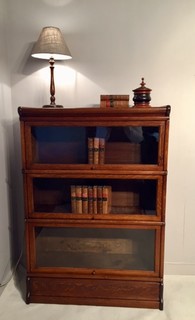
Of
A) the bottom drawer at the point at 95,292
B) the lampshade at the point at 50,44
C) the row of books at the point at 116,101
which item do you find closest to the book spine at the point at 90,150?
the row of books at the point at 116,101

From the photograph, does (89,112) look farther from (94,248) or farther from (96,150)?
(94,248)

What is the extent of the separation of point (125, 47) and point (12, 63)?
84cm

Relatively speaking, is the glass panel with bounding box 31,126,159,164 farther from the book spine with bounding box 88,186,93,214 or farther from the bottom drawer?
the bottom drawer

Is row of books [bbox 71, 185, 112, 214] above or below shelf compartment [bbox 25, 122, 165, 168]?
below

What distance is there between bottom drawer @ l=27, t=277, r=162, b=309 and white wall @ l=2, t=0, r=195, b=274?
72 cm

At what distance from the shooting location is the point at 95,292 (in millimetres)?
1773

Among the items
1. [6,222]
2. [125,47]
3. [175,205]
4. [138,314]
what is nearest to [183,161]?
[175,205]

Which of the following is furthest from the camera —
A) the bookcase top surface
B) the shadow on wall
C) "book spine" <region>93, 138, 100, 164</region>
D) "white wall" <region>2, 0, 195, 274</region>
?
the shadow on wall

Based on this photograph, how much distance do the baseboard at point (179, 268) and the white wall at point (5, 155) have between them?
1260 mm

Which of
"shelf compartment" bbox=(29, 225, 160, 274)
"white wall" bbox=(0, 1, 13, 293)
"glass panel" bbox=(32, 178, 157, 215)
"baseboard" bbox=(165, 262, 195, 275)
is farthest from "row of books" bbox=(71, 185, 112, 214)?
"baseboard" bbox=(165, 262, 195, 275)

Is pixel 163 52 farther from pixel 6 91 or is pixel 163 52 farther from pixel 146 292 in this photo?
pixel 146 292

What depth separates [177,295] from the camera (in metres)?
1.90

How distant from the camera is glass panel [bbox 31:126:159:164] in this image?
5.36 feet

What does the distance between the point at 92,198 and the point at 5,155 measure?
0.75m
